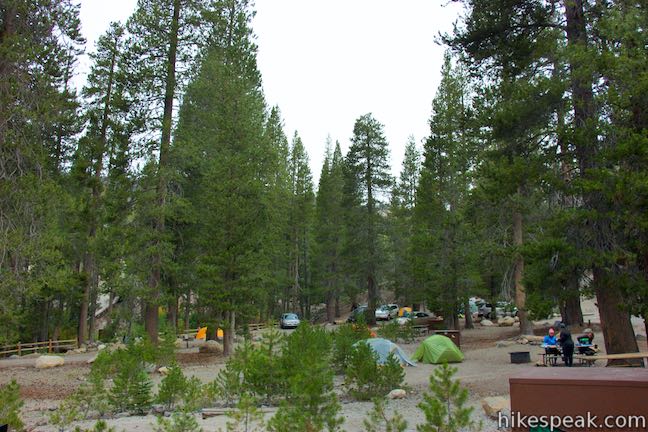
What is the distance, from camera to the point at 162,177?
18.6m

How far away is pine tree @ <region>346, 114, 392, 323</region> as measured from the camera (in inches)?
1471

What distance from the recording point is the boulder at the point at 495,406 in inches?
328

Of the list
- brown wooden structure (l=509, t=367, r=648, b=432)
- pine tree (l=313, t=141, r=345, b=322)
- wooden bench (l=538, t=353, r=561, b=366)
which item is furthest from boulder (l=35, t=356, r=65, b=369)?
pine tree (l=313, t=141, r=345, b=322)

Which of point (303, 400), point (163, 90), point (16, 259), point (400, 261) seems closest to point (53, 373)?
point (16, 259)

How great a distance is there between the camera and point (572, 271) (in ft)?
35.7

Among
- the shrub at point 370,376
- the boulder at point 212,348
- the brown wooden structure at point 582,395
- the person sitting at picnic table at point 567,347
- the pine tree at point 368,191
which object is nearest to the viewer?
the brown wooden structure at point 582,395

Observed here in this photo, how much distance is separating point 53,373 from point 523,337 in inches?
725

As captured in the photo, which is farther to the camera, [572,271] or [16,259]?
[16,259]

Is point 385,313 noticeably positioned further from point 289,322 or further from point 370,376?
point 370,376

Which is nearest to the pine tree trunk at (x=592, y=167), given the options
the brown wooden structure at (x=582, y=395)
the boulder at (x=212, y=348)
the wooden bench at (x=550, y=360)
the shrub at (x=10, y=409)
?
the wooden bench at (x=550, y=360)

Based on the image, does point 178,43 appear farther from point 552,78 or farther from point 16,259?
point 552,78

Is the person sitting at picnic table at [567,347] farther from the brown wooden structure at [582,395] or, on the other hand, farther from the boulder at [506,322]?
the boulder at [506,322]

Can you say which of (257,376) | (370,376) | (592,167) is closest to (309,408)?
(257,376)

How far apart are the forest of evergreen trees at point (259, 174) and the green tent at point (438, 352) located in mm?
3815
